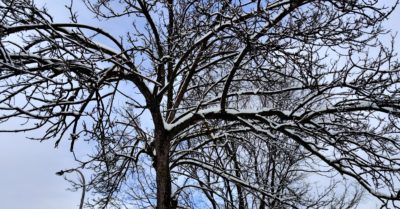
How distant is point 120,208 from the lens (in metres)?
13.8

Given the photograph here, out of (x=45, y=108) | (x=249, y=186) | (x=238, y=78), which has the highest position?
(x=238, y=78)

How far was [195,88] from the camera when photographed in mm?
10922

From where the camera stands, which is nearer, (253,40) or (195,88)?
(253,40)

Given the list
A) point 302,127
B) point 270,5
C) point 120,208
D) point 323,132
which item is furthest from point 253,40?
point 120,208

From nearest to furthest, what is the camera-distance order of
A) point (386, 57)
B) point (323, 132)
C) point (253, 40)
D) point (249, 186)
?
point (253, 40) < point (386, 57) < point (323, 132) < point (249, 186)

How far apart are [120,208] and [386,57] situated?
9.26 metres

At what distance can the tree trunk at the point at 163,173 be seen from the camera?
26.2ft

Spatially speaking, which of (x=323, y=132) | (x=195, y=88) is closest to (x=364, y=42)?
(x=323, y=132)

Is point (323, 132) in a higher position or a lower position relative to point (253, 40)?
lower

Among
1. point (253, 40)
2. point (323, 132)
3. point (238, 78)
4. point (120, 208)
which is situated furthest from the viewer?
point (120, 208)

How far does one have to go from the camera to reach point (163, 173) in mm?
8117

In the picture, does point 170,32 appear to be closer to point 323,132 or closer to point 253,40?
point 253,40

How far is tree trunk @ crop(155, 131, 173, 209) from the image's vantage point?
26.2ft

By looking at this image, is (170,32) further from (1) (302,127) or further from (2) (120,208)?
(2) (120,208)
